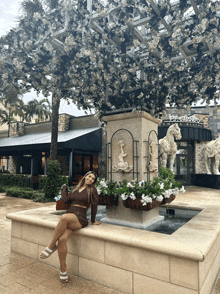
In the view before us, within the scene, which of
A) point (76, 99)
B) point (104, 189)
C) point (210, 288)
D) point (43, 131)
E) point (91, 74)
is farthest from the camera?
point (43, 131)

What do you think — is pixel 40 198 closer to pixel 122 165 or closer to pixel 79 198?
pixel 122 165

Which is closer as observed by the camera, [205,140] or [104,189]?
[104,189]

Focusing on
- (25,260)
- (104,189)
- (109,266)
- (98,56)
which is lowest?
(25,260)

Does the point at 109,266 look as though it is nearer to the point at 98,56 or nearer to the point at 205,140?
the point at 98,56

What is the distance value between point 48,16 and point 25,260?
14.7 feet

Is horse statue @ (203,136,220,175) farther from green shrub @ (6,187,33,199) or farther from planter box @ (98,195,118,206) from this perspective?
planter box @ (98,195,118,206)

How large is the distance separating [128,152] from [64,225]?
1917mm

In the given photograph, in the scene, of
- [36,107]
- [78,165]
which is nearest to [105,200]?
[78,165]

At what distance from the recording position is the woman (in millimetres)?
3095

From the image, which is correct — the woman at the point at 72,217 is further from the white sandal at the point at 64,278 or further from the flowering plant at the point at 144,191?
the flowering plant at the point at 144,191

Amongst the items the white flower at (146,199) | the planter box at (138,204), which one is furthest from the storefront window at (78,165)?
the white flower at (146,199)

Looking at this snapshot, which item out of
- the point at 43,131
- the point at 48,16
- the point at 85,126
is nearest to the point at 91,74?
the point at 48,16

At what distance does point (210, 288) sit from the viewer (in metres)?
2.91

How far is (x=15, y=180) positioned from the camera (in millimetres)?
15086
